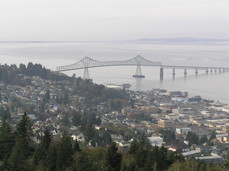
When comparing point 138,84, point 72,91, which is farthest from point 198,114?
point 138,84

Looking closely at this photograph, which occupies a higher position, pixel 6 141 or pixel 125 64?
Result: pixel 6 141

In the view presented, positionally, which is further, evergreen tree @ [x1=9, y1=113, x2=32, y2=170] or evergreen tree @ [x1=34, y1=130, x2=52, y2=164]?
evergreen tree @ [x1=34, y1=130, x2=52, y2=164]

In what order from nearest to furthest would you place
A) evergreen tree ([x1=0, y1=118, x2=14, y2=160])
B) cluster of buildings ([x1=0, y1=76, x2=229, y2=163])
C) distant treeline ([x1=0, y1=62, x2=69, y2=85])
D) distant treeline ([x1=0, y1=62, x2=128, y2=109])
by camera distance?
1. evergreen tree ([x1=0, y1=118, x2=14, y2=160])
2. cluster of buildings ([x1=0, y1=76, x2=229, y2=163])
3. distant treeline ([x1=0, y1=62, x2=128, y2=109])
4. distant treeline ([x1=0, y1=62, x2=69, y2=85])

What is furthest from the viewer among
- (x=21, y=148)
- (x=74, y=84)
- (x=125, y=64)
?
(x=125, y=64)

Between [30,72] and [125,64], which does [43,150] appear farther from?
[125,64]

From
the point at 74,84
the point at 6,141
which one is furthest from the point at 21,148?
the point at 74,84

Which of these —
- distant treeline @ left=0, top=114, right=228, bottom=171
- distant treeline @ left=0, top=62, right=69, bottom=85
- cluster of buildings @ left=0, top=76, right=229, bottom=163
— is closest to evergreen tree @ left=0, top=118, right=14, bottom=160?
distant treeline @ left=0, top=114, right=228, bottom=171

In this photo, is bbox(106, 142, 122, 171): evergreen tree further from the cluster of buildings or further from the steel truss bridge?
the steel truss bridge

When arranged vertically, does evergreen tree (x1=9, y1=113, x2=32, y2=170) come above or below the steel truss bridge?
above

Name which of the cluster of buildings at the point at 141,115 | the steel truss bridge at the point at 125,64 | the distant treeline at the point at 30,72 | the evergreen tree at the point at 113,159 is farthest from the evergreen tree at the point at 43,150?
the steel truss bridge at the point at 125,64

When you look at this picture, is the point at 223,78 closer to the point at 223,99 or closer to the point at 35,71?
the point at 223,99

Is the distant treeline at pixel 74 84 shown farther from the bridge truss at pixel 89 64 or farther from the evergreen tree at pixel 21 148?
the evergreen tree at pixel 21 148

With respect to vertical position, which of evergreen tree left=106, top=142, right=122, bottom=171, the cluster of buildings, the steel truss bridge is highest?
evergreen tree left=106, top=142, right=122, bottom=171
